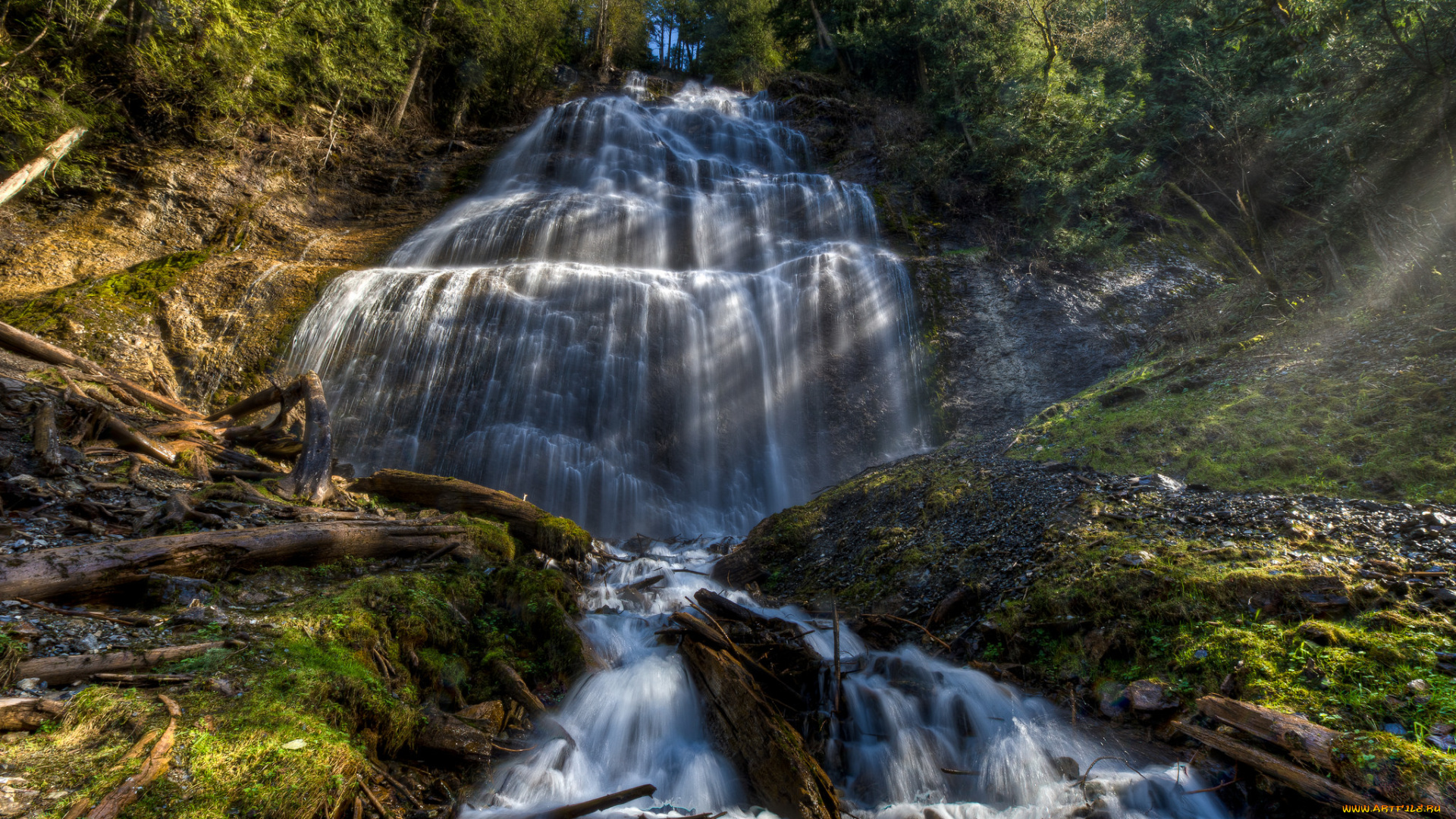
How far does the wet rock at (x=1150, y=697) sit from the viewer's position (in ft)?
13.0

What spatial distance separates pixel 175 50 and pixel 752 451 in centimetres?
1709

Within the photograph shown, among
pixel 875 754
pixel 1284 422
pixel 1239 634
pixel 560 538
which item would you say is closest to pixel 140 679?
pixel 875 754

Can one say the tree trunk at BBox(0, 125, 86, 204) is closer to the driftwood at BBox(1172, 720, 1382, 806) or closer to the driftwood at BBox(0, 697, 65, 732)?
the driftwood at BBox(0, 697, 65, 732)

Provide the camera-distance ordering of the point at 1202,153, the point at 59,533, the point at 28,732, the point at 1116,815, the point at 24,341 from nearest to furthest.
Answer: the point at 28,732
the point at 1116,815
the point at 59,533
the point at 24,341
the point at 1202,153

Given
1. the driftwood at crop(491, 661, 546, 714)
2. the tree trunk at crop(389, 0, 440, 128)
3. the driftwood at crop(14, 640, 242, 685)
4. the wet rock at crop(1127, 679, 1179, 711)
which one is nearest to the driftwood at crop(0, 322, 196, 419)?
the driftwood at crop(14, 640, 242, 685)

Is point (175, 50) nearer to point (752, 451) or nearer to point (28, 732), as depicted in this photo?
point (752, 451)

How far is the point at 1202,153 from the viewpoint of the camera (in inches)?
631

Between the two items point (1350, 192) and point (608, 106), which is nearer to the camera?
point (1350, 192)

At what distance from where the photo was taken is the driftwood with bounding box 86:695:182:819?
2031mm

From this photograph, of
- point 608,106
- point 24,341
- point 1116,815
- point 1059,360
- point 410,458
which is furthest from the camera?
point 608,106

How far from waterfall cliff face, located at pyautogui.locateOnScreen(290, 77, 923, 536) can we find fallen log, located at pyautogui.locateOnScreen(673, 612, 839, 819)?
697cm

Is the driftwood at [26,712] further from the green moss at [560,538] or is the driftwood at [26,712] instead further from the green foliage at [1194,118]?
the green foliage at [1194,118]

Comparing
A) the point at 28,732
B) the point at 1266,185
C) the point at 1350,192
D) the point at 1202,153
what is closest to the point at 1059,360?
the point at 1350,192

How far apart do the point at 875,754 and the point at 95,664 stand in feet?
15.7
